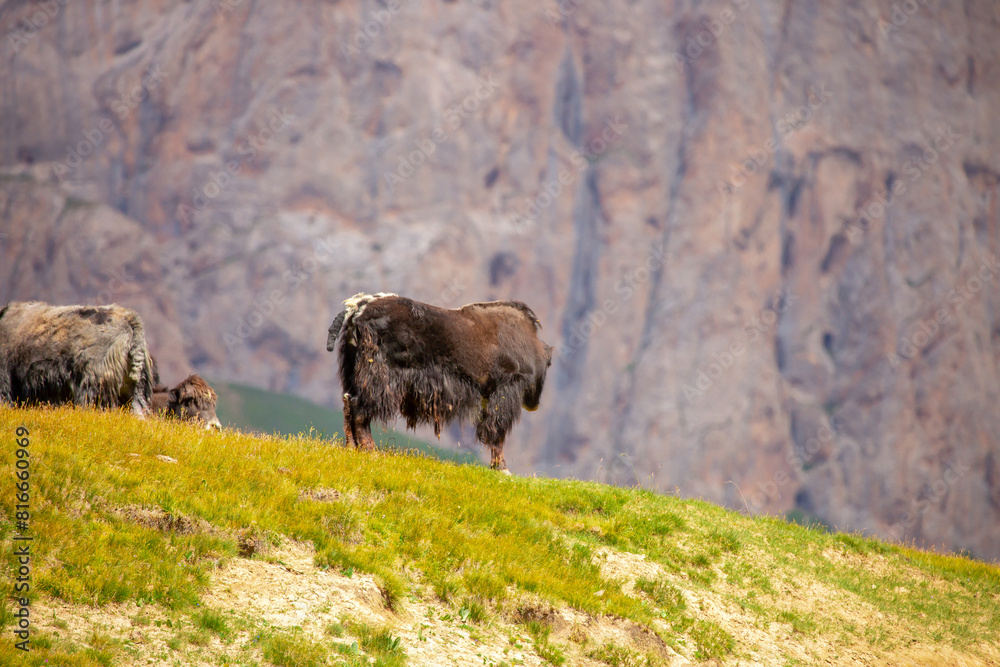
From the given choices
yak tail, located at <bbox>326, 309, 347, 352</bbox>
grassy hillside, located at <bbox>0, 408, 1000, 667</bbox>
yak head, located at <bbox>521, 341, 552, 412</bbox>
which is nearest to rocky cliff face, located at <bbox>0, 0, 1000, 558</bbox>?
yak head, located at <bbox>521, 341, 552, 412</bbox>

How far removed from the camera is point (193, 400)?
21.5 m

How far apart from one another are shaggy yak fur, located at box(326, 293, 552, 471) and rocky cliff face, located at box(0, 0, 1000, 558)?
437 ft

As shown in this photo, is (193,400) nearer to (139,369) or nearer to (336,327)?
(139,369)

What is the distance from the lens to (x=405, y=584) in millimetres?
9953

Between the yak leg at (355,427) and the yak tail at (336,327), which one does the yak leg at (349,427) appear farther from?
the yak tail at (336,327)

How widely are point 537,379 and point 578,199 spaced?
494 feet

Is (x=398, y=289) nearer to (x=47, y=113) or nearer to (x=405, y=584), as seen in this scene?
(x=47, y=113)

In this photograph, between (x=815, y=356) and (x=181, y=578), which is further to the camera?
(x=815, y=356)

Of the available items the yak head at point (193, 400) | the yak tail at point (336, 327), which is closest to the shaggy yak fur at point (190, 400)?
the yak head at point (193, 400)

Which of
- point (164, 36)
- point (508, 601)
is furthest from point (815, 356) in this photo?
point (508, 601)

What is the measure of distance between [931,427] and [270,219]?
397ft

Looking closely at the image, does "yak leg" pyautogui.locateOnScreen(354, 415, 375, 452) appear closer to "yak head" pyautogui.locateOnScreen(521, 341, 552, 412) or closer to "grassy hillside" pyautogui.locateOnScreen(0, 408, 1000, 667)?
"grassy hillside" pyautogui.locateOnScreen(0, 408, 1000, 667)

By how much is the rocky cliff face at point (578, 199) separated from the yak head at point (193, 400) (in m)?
128

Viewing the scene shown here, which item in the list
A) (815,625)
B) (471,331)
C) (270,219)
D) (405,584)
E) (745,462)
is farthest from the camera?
(270,219)
